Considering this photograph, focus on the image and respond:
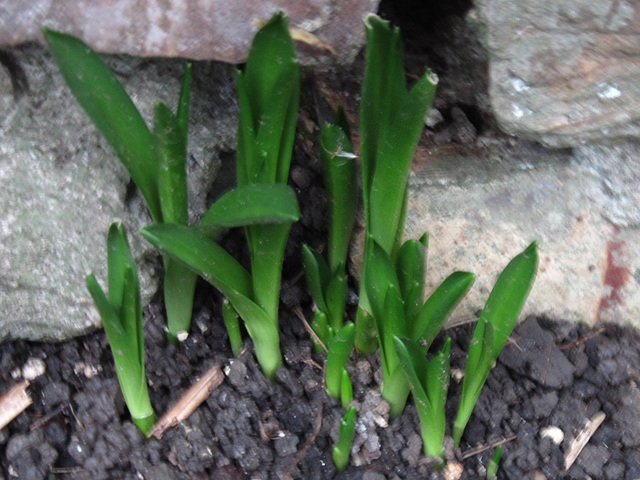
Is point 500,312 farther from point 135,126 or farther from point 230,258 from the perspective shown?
point 135,126

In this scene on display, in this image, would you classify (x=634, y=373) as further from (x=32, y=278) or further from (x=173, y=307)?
(x=32, y=278)

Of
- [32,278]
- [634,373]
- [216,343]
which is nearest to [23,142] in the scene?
[32,278]

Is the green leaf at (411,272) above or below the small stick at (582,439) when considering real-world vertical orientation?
above

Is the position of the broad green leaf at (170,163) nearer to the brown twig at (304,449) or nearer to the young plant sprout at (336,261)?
the young plant sprout at (336,261)

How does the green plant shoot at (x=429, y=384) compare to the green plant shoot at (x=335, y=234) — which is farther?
the green plant shoot at (x=335, y=234)

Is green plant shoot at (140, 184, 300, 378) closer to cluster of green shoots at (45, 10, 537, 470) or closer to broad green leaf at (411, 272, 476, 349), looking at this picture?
cluster of green shoots at (45, 10, 537, 470)

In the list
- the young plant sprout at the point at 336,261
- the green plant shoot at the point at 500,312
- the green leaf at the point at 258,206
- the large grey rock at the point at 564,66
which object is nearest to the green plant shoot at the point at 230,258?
the green leaf at the point at 258,206

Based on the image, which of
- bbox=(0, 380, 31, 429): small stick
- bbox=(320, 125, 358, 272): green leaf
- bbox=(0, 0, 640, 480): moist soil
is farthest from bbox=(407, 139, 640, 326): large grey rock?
bbox=(0, 380, 31, 429): small stick

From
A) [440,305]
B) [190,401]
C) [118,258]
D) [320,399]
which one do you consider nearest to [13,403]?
[190,401]
